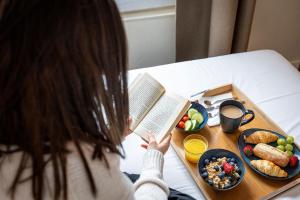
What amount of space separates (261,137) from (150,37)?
3.39 ft

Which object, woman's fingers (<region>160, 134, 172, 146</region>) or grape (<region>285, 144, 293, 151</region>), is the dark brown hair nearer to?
woman's fingers (<region>160, 134, 172, 146</region>)

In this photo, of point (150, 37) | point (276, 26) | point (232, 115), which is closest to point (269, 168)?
point (232, 115)

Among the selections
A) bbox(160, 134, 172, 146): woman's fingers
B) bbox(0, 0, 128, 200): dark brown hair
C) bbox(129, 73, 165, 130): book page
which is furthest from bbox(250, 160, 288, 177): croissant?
bbox(0, 0, 128, 200): dark brown hair

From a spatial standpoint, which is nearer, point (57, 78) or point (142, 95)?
point (57, 78)

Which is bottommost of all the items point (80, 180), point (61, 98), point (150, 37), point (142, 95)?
point (150, 37)

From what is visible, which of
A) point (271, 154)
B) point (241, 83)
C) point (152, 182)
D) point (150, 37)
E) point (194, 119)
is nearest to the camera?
point (152, 182)

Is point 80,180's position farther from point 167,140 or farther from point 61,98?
point 167,140

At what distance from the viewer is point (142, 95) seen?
0.98 m

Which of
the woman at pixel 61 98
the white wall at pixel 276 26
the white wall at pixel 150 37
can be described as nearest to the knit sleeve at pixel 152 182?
the woman at pixel 61 98

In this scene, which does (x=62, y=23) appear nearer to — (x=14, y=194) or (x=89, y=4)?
(x=89, y=4)

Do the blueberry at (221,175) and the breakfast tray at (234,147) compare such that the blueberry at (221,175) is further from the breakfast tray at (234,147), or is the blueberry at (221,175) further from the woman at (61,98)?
the woman at (61,98)

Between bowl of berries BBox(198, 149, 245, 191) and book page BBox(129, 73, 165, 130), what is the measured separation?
239 millimetres

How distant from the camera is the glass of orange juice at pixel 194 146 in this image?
87 cm

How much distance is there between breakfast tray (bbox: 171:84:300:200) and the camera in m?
0.79
